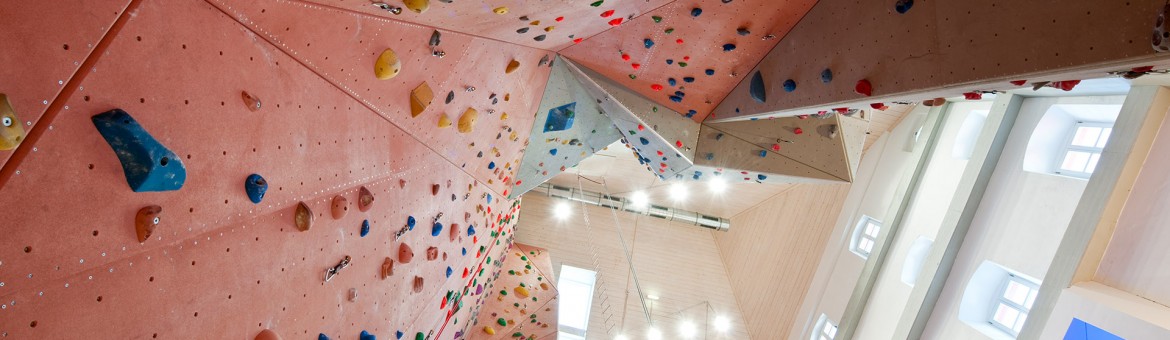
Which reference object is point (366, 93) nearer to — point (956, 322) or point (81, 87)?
point (81, 87)

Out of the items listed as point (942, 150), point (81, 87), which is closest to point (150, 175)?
point (81, 87)

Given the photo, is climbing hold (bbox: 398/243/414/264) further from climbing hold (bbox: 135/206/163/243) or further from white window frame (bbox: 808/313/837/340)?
white window frame (bbox: 808/313/837/340)

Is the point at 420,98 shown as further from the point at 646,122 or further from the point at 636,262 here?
the point at 636,262

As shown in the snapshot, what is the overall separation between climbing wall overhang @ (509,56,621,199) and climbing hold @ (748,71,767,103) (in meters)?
1.30

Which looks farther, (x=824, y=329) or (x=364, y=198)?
(x=824, y=329)

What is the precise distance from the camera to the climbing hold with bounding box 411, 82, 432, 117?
318 centimetres

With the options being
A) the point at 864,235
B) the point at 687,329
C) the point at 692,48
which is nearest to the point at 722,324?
the point at 687,329

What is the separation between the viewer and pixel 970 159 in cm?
579

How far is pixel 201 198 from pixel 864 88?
2.46 m

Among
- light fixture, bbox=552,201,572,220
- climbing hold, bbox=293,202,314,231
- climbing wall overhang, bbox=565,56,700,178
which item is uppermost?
climbing wall overhang, bbox=565,56,700,178

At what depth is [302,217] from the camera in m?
2.52

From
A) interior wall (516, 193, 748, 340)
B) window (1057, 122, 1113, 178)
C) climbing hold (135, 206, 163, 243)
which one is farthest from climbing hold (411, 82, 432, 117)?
interior wall (516, 193, 748, 340)

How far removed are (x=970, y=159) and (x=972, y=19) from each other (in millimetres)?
4312

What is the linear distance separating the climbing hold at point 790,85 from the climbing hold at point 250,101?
248 centimetres
